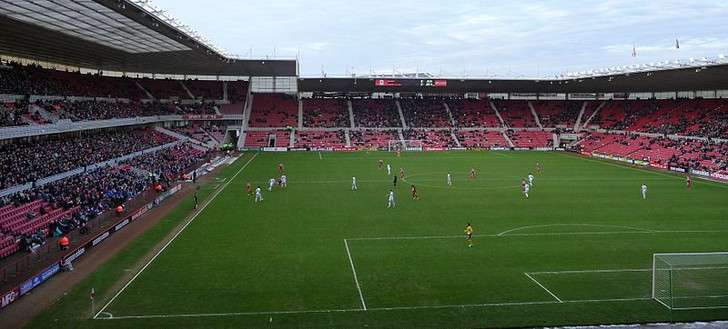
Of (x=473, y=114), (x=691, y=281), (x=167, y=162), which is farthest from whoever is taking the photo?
(x=473, y=114)

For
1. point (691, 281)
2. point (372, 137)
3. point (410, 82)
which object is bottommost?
point (691, 281)

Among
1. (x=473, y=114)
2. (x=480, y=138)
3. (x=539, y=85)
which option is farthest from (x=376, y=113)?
(x=539, y=85)

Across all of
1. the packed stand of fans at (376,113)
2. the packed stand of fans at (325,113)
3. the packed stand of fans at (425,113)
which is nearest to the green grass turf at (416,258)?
the packed stand of fans at (325,113)

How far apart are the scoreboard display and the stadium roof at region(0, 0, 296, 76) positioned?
2105 centimetres

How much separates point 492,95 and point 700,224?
70.5 metres

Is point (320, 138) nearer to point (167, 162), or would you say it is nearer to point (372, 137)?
point (372, 137)

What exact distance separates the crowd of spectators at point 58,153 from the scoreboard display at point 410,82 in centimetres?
3802

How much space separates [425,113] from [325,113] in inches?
663

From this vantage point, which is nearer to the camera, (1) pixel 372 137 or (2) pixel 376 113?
(1) pixel 372 137

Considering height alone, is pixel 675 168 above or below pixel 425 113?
below

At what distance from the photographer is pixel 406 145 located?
79.2 m

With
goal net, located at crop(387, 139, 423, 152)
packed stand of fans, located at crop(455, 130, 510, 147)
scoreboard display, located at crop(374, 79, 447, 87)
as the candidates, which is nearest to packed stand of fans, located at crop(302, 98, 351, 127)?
scoreboard display, located at crop(374, 79, 447, 87)

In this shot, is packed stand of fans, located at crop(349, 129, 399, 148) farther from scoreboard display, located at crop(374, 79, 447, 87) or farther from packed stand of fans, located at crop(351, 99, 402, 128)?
scoreboard display, located at crop(374, 79, 447, 87)

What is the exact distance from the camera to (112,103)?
60.0 m
